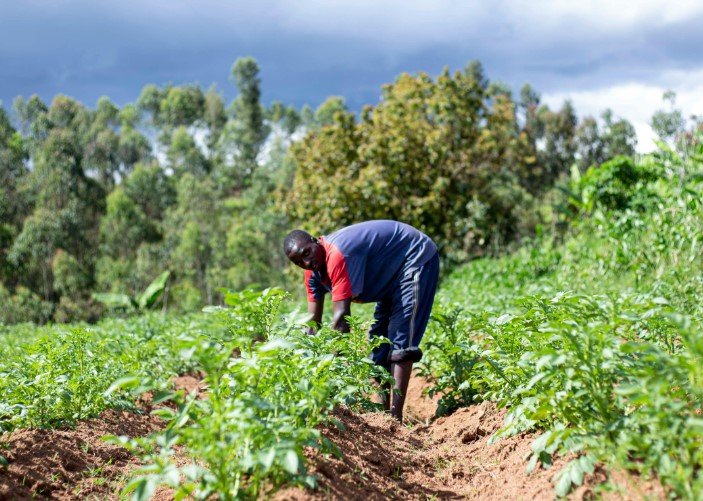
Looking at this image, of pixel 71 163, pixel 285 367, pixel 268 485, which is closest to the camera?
pixel 268 485

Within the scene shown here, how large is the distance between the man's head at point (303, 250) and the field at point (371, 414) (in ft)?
1.88

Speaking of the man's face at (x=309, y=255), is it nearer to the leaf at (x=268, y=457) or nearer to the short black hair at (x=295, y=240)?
the short black hair at (x=295, y=240)

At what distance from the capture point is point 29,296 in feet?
112

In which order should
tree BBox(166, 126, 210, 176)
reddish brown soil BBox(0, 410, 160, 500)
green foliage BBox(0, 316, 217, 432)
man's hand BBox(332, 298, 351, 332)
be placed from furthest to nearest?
1. tree BBox(166, 126, 210, 176)
2. man's hand BBox(332, 298, 351, 332)
3. green foliage BBox(0, 316, 217, 432)
4. reddish brown soil BBox(0, 410, 160, 500)

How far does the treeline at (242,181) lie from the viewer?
1723 centimetres

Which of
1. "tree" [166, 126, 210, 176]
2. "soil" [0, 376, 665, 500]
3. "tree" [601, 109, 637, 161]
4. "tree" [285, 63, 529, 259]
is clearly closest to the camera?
"soil" [0, 376, 665, 500]

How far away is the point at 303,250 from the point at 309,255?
65 mm

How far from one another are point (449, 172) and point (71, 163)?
32.1 metres

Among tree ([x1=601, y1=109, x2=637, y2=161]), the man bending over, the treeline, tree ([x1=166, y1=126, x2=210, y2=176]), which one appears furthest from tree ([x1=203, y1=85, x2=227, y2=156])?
the man bending over

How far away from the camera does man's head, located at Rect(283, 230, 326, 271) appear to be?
4.36m

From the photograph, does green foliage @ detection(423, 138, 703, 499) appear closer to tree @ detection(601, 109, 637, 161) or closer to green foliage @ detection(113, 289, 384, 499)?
green foliage @ detection(113, 289, 384, 499)

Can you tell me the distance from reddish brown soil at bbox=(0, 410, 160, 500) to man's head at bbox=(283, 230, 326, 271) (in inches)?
64.7

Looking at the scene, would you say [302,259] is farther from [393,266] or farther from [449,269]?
[449,269]

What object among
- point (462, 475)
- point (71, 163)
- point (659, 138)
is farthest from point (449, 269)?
point (71, 163)
